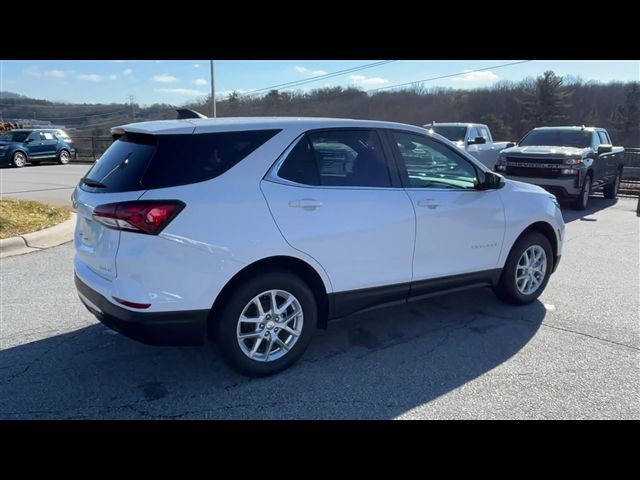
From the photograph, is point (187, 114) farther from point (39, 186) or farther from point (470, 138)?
point (39, 186)

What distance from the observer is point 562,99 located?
5631 centimetres

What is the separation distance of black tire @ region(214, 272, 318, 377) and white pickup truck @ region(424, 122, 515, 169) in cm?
1168

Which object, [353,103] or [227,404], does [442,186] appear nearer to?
[227,404]

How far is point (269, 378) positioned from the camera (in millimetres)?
3479

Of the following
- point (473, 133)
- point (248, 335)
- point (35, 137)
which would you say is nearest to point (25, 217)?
point (248, 335)

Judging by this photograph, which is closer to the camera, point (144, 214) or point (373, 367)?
point (144, 214)

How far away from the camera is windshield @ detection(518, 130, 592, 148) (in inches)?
481

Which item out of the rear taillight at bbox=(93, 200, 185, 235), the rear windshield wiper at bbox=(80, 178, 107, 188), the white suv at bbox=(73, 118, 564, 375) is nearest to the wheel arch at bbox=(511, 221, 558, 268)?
the white suv at bbox=(73, 118, 564, 375)

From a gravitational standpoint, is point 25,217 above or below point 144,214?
below

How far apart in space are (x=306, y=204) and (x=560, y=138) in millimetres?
11276

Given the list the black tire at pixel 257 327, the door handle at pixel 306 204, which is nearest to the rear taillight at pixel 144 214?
the black tire at pixel 257 327

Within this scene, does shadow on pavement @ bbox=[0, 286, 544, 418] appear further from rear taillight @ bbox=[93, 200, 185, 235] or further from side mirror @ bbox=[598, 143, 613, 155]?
side mirror @ bbox=[598, 143, 613, 155]

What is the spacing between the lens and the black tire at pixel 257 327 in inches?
128
